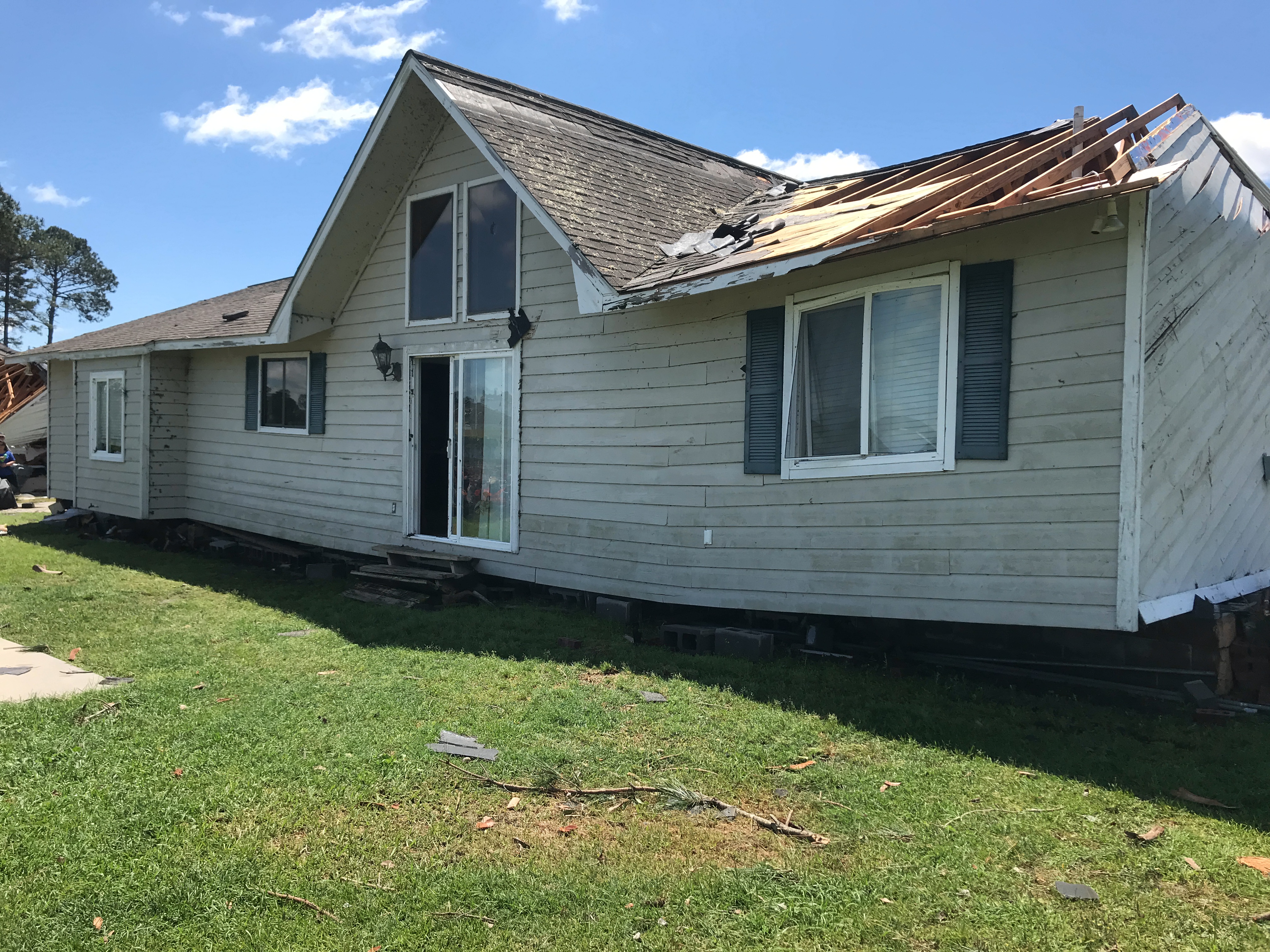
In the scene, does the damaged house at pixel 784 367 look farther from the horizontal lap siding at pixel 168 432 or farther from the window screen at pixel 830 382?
the horizontal lap siding at pixel 168 432

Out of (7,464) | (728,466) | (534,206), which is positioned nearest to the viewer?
(728,466)

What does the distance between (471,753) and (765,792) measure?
165 centimetres

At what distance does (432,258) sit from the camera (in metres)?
10.7

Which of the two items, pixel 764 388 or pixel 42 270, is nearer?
pixel 764 388

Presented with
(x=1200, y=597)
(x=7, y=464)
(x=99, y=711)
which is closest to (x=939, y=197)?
(x=1200, y=597)

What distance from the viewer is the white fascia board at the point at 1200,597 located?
5688 millimetres

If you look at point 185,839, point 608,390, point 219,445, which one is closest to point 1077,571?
point 608,390

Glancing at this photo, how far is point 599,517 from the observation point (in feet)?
28.9

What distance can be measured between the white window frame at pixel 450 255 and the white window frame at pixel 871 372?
4558mm

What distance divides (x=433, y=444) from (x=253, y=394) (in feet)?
13.4

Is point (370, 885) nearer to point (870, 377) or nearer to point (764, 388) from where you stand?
point (870, 377)

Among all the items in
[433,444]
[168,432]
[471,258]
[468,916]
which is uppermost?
[471,258]

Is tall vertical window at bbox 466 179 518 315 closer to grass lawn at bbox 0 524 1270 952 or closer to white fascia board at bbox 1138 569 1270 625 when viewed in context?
grass lawn at bbox 0 524 1270 952

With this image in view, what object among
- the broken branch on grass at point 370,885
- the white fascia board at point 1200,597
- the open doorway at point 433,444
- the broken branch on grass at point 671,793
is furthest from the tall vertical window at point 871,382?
the open doorway at point 433,444
